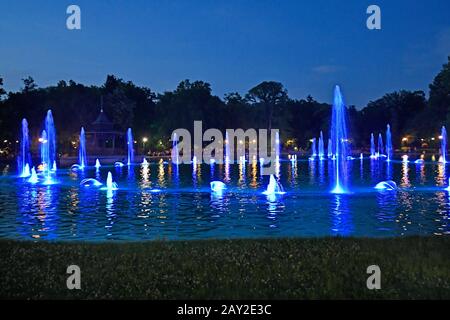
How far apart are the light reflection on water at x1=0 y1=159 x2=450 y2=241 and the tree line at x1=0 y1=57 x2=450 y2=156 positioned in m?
44.8

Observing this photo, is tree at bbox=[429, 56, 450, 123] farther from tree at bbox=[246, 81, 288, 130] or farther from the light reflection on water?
the light reflection on water

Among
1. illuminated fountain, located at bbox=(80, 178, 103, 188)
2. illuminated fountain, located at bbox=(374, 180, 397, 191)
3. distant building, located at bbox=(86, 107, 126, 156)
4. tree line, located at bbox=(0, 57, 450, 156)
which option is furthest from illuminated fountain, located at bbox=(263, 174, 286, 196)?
distant building, located at bbox=(86, 107, 126, 156)

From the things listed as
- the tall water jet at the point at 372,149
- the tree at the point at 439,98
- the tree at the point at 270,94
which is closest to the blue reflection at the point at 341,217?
the tree at the point at 439,98

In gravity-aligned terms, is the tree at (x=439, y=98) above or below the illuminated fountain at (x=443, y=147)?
above

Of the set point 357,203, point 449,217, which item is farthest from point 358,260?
point 357,203

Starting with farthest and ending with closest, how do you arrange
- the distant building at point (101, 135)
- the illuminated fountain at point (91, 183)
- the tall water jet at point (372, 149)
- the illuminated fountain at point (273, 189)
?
1. the tall water jet at point (372, 149)
2. the distant building at point (101, 135)
3. the illuminated fountain at point (91, 183)
4. the illuminated fountain at point (273, 189)

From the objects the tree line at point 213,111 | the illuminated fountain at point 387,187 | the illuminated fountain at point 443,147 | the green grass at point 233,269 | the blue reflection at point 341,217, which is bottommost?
the blue reflection at point 341,217

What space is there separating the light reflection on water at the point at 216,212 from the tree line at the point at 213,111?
147 ft

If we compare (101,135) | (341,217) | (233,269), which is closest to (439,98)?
(101,135)

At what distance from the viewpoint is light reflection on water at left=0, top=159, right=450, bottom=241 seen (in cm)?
1524

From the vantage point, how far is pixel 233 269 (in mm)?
9141

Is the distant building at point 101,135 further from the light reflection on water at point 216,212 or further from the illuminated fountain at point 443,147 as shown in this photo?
the light reflection on water at point 216,212

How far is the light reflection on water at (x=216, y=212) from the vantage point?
15.2 m
